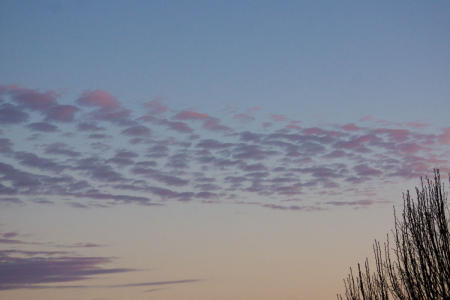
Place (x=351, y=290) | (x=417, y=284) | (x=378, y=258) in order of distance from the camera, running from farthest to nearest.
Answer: (x=351, y=290)
(x=378, y=258)
(x=417, y=284)

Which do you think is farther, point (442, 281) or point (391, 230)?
point (391, 230)

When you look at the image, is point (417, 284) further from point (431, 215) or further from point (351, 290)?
point (351, 290)

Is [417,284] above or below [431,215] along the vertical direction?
below

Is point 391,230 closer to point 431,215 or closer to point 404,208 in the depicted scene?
point 404,208

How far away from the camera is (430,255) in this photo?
13555mm

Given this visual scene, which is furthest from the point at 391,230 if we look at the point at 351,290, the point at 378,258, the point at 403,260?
the point at 351,290

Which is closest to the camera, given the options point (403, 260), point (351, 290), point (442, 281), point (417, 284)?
point (442, 281)

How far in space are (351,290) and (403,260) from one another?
816cm

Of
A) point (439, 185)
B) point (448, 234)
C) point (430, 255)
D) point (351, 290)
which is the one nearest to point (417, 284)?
point (430, 255)

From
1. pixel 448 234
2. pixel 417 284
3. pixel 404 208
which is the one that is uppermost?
pixel 404 208

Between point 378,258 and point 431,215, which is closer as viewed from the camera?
point 431,215

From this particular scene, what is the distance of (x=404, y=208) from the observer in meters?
14.8

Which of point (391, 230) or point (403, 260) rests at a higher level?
point (391, 230)

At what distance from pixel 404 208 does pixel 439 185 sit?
5.10 ft
